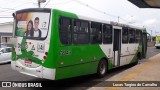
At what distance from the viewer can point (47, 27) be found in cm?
932

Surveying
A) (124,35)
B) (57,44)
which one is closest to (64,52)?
(57,44)

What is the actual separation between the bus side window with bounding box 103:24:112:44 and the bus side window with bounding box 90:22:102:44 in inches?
19.1

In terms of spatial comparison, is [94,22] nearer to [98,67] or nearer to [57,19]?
[98,67]

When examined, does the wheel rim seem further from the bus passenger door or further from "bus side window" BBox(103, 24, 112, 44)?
the bus passenger door

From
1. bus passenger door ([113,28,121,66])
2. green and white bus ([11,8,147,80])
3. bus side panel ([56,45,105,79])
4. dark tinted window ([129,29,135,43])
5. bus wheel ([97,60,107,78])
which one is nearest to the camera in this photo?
green and white bus ([11,8,147,80])

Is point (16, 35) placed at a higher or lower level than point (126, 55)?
higher

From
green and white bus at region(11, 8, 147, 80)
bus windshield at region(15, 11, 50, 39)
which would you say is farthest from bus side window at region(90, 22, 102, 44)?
bus windshield at region(15, 11, 50, 39)

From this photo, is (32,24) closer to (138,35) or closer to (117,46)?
(117,46)

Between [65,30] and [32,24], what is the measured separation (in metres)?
1.22

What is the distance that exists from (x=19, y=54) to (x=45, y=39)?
1462mm

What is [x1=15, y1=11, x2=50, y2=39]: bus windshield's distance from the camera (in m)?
9.42

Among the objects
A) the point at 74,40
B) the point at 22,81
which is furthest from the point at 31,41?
the point at 22,81

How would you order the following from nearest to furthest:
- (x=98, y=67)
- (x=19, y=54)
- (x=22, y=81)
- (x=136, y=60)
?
(x=19, y=54) < (x=22, y=81) < (x=98, y=67) < (x=136, y=60)

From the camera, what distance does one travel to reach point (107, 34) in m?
13.3
